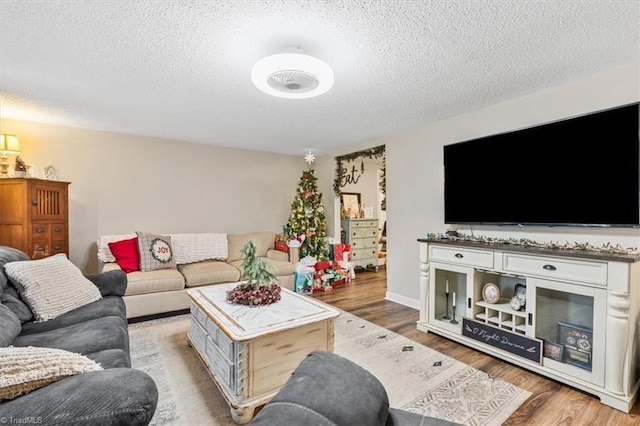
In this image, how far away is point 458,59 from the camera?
2.14 m

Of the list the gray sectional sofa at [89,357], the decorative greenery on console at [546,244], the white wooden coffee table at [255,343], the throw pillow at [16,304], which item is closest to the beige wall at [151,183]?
the gray sectional sofa at [89,357]

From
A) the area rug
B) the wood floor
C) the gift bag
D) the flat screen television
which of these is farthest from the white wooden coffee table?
the gift bag

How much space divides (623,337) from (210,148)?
509cm

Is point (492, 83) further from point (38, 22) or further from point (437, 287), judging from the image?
point (38, 22)

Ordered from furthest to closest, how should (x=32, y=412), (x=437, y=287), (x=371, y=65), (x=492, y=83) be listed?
(x=437, y=287) < (x=492, y=83) < (x=371, y=65) < (x=32, y=412)

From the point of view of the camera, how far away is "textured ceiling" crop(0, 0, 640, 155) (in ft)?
5.32

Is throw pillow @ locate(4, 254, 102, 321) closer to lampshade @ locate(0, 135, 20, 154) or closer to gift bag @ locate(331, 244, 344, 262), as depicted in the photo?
lampshade @ locate(0, 135, 20, 154)

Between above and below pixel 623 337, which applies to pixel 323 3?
above

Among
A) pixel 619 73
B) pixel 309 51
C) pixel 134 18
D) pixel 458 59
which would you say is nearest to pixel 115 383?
pixel 134 18

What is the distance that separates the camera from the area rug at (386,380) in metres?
1.82

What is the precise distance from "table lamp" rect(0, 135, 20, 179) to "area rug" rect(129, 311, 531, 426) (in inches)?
92.4

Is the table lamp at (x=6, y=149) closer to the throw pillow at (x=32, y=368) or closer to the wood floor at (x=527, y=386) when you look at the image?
the throw pillow at (x=32, y=368)

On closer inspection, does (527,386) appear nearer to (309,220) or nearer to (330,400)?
(330,400)

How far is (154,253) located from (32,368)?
3.08 metres
